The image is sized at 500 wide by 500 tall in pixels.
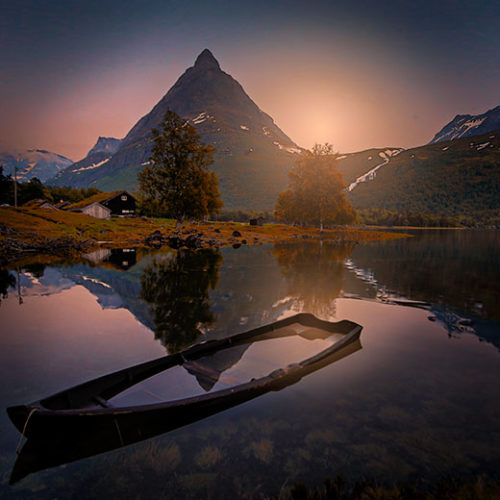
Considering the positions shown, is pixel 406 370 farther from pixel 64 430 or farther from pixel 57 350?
pixel 57 350

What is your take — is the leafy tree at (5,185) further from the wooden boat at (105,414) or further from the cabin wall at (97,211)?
the wooden boat at (105,414)

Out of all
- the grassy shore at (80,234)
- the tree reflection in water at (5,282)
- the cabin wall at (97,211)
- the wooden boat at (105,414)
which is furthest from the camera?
the cabin wall at (97,211)

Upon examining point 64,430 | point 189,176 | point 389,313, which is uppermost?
point 189,176

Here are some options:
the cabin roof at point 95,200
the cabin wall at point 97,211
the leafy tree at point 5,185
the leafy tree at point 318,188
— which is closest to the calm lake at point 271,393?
the leafy tree at point 318,188

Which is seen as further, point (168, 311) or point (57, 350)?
point (168, 311)

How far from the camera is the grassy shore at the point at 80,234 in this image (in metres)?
44.7

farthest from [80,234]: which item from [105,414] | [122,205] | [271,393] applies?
[105,414]

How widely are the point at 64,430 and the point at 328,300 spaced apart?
→ 602 inches

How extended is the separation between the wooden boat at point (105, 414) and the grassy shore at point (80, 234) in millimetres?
36258

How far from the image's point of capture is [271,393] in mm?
7840

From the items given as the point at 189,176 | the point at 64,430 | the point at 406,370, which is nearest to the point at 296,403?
the point at 406,370

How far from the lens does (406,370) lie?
9438 millimetres

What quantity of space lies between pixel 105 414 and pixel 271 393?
4.16m

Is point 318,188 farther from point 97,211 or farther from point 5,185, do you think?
point 5,185
